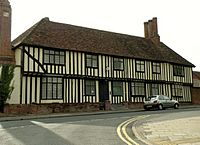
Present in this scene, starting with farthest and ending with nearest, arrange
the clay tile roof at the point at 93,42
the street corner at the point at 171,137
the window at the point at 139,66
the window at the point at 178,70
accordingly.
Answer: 1. the window at the point at 178,70
2. the window at the point at 139,66
3. the clay tile roof at the point at 93,42
4. the street corner at the point at 171,137

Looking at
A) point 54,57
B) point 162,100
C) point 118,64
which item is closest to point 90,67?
point 118,64

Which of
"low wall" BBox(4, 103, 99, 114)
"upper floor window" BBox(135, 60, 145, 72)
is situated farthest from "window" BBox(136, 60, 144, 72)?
"low wall" BBox(4, 103, 99, 114)

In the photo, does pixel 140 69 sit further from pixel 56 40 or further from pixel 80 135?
pixel 80 135

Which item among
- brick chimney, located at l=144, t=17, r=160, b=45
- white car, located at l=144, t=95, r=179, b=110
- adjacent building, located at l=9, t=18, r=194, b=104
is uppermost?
brick chimney, located at l=144, t=17, r=160, b=45

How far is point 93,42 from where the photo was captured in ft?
94.8

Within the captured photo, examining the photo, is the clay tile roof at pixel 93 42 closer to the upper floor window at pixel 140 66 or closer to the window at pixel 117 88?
the upper floor window at pixel 140 66

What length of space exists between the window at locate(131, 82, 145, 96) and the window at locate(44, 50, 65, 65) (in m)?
8.75

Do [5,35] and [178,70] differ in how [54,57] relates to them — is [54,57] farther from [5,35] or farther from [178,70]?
[178,70]

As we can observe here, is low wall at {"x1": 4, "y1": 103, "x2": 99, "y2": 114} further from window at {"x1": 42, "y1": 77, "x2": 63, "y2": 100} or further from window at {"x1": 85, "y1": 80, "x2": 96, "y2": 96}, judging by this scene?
window at {"x1": 85, "y1": 80, "x2": 96, "y2": 96}

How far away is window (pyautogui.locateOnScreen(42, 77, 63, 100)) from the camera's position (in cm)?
2376

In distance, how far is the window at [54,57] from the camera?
24.3m

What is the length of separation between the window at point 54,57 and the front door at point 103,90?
4692mm

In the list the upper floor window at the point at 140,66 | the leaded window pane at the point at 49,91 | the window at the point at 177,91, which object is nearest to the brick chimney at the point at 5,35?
the leaded window pane at the point at 49,91

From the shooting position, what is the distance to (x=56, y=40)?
26.0 meters
